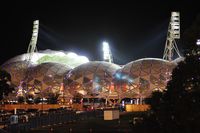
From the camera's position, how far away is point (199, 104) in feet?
62.4

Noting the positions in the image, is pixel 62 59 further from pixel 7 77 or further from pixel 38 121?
pixel 38 121

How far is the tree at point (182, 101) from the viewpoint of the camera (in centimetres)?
1892

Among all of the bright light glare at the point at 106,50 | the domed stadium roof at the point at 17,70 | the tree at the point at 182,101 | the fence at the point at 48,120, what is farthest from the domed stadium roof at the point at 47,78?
the tree at the point at 182,101

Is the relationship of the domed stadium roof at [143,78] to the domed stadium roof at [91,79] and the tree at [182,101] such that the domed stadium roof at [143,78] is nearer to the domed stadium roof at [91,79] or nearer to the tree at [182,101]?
the domed stadium roof at [91,79]

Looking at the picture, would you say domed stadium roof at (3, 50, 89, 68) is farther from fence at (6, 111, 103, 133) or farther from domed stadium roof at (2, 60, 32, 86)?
fence at (6, 111, 103, 133)

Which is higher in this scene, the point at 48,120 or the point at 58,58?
the point at 58,58

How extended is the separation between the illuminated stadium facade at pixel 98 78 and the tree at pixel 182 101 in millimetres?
49185

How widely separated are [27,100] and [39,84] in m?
4.54

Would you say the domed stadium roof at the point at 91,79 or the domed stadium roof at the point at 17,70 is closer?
the domed stadium roof at the point at 91,79

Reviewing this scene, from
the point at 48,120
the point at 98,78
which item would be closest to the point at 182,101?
the point at 48,120

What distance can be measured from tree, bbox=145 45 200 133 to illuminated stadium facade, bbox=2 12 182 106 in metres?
49.2

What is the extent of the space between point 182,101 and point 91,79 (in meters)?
64.7

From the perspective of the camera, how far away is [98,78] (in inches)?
3270

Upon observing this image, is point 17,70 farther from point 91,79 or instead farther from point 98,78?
point 98,78
